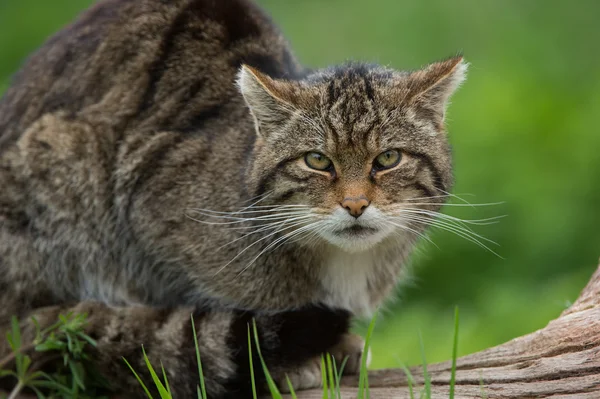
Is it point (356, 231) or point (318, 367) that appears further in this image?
point (318, 367)

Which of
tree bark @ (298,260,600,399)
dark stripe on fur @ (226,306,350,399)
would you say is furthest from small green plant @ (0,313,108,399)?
tree bark @ (298,260,600,399)

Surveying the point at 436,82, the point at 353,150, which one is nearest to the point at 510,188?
the point at 436,82

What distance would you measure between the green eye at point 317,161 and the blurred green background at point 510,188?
93 centimetres

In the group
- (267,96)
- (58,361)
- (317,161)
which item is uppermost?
(267,96)

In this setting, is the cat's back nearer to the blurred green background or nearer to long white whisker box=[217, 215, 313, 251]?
long white whisker box=[217, 215, 313, 251]

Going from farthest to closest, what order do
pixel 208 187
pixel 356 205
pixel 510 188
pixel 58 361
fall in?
pixel 510 188 → pixel 208 187 → pixel 58 361 → pixel 356 205

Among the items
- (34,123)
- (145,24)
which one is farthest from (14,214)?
(145,24)

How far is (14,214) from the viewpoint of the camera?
4281mm

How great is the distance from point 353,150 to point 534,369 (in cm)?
107

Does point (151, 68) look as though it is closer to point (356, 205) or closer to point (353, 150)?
point (353, 150)

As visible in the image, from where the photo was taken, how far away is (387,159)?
3.73 m

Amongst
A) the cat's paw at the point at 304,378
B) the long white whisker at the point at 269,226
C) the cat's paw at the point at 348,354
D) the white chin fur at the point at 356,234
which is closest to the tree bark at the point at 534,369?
the cat's paw at the point at 304,378

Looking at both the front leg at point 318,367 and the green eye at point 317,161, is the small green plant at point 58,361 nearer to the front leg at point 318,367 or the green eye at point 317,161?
the front leg at point 318,367

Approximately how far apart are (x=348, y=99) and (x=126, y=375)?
1.46 metres
